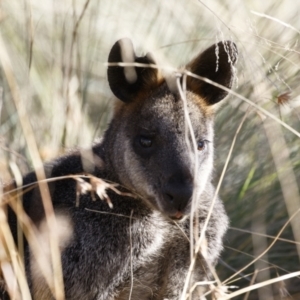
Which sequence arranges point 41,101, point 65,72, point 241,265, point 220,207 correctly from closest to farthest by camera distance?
point 220,207 → point 241,265 → point 65,72 → point 41,101

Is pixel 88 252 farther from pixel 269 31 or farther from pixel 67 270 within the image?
pixel 269 31

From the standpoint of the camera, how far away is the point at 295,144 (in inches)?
226

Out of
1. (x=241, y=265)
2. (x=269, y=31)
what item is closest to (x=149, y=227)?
(x=241, y=265)

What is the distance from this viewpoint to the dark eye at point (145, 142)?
4430 millimetres

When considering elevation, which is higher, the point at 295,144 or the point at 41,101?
the point at 295,144

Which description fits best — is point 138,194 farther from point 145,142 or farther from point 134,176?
point 145,142

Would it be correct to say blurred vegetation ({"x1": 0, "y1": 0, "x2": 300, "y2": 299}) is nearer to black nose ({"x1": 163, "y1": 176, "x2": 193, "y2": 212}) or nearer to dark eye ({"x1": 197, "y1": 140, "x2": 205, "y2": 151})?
dark eye ({"x1": 197, "y1": 140, "x2": 205, "y2": 151})

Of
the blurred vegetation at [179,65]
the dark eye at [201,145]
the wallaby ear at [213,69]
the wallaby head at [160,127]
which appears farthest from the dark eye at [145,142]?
the blurred vegetation at [179,65]

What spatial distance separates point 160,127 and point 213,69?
550 mm

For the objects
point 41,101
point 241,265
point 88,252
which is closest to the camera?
point 88,252

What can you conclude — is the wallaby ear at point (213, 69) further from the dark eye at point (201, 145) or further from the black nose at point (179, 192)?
the black nose at point (179, 192)

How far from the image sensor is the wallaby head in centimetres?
418

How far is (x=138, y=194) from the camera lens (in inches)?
174

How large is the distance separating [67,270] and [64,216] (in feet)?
1.14
